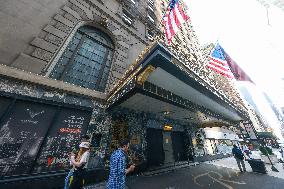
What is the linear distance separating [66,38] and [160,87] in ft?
18.5

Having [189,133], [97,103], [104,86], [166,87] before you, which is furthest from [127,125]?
[189,133]

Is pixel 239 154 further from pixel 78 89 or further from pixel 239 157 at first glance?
pixel 78 89

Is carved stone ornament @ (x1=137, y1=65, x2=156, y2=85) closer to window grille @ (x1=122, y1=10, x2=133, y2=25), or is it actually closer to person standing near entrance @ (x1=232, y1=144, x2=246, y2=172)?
person standing near entrance @ (x1=232, y1=144, x2=246, y2=172)

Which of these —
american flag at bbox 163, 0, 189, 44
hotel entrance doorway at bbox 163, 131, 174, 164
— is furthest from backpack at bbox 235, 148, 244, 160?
american flag at bbox 163, 0, 189, 44

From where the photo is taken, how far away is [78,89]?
23.9 feet

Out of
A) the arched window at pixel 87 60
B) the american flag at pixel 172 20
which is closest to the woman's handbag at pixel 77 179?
the arched window at pixel 87 60

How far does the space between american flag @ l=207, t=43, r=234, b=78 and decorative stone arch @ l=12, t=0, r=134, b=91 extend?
21.4 ft

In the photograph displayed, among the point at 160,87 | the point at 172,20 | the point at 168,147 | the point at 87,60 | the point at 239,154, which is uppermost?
the point at 172,20

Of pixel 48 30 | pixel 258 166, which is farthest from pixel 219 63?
pixel 48 30

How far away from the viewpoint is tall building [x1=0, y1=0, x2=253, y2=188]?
5324mm

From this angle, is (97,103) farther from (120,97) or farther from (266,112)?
(266,112)

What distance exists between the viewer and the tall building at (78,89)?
532 cm

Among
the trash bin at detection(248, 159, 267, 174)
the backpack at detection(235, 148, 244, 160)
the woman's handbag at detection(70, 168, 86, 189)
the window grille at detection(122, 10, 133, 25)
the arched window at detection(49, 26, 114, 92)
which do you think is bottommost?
the woman's handbag at detection(70, 168, 86, 189)

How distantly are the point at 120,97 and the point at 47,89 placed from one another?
10.3ft
